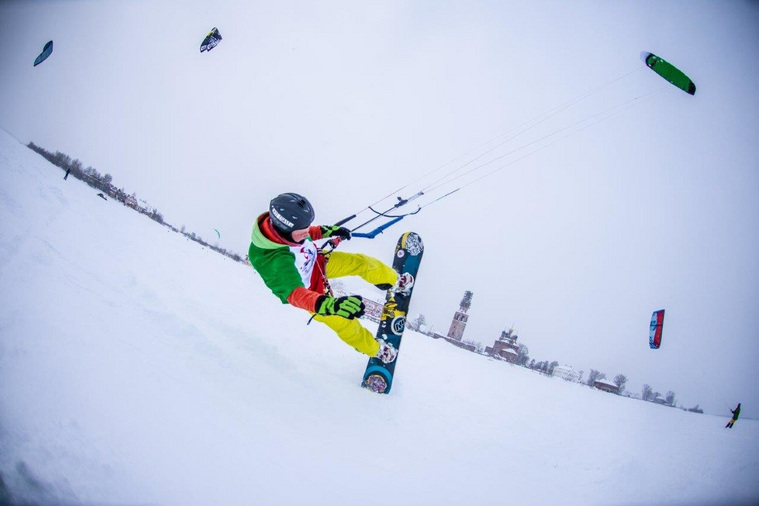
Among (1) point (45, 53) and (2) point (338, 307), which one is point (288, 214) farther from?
(1) point (45, 53)

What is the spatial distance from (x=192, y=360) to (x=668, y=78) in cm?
1120

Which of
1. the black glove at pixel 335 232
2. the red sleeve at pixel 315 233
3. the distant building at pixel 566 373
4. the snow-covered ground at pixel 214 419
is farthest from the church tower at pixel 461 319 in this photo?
the red sleeve at pixel 315 233

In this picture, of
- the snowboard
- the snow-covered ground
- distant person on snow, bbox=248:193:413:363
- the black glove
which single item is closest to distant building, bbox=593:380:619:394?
the snow-covered ground

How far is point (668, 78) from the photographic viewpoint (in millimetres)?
6840

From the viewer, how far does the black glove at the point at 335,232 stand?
14.5ft

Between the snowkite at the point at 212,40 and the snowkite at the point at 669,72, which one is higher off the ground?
the snowkite at the point at 669,72

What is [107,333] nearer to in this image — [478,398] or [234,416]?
[234,416]

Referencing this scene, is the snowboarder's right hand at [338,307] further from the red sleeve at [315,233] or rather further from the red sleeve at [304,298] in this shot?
the red sleeve at [315,233]

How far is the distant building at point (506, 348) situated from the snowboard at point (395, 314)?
8034 cm

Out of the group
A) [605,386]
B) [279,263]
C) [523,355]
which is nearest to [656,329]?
[279,263]

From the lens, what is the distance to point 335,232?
14.6ft

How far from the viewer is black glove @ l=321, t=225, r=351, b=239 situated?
4.43 metres

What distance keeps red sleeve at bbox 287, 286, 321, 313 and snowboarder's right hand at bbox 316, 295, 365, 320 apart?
2.5 inches

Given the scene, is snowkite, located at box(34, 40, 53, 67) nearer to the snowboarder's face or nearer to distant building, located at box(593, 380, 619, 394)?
the snowboarder's face
